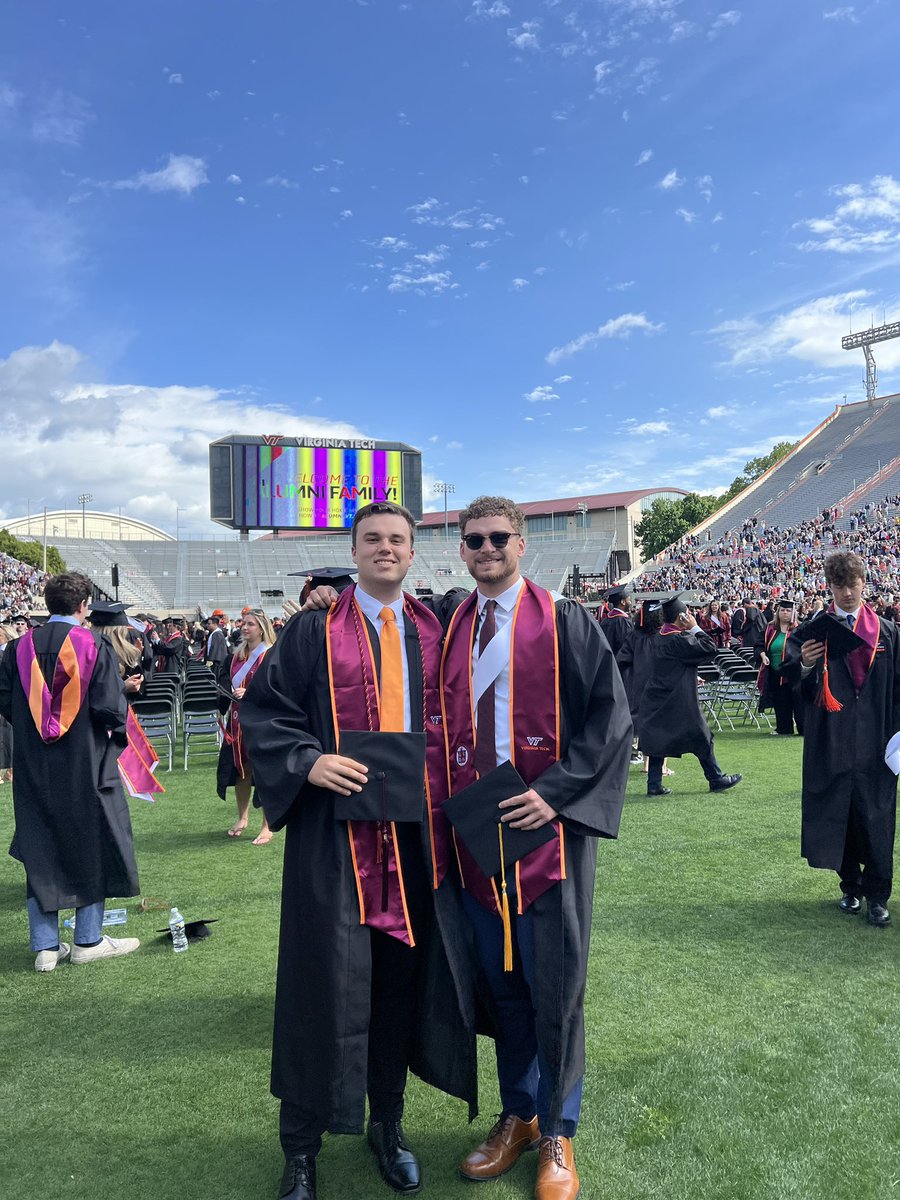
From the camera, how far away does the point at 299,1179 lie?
254cm

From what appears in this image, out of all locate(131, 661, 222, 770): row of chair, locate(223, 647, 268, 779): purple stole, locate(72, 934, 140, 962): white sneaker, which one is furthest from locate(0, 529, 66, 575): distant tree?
locate(72, 934, 140, 962): white sneaker

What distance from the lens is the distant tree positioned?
209ft

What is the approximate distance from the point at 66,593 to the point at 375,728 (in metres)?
2.68

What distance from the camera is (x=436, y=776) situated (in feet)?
8.63

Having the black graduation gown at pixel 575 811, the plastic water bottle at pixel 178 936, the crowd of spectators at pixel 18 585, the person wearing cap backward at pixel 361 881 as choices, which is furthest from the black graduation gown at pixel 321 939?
the crowd of spectators at pixel 18 585

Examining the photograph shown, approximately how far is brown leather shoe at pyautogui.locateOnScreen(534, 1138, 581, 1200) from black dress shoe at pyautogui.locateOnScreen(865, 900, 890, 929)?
276cm

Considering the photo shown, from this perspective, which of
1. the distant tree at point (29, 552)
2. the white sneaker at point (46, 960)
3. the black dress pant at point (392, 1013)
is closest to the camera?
the black dress pant at point (392, 1013)

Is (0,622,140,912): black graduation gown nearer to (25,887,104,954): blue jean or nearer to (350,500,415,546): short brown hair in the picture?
(25,887,104,954): blue jean

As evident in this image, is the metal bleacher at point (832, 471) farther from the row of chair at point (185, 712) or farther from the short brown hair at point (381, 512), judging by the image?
the short brown hair at point (381, 512)

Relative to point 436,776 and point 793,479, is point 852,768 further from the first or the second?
point 793,479

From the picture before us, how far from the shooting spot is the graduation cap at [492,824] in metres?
2.49

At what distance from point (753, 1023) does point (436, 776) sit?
6.50ft

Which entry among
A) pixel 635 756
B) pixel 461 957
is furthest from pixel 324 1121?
pixel 635 756

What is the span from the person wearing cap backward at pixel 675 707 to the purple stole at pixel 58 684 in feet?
17.4
